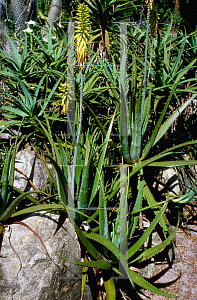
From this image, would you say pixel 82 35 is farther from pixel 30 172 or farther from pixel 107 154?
pixel 30 172

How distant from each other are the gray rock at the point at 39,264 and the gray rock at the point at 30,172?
0.40 m

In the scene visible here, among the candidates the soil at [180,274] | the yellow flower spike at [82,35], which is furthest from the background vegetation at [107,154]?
the soil at [180,274]

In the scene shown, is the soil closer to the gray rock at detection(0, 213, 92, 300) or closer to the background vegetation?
the background vegetation

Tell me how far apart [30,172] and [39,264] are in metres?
0.72

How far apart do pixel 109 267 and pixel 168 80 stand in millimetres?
1761

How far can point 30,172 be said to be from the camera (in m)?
1.78

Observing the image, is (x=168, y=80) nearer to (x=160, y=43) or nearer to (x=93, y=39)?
(x=160, y=43)

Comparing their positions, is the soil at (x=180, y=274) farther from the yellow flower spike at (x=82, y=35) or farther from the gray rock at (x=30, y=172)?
the yellow flower spike at (x=82, y=35)

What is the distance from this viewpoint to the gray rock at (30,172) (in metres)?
1.73

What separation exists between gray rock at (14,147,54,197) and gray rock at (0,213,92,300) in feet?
1.32

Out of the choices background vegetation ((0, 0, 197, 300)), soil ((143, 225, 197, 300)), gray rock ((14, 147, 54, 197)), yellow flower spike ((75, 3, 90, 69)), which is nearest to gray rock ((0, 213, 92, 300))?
background vegetation ((0, 0, 197, 300))

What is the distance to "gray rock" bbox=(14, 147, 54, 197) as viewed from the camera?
5.67ft

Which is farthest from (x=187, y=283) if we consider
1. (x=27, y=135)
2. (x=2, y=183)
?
(x=27, y=135)

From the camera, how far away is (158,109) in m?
2.44
